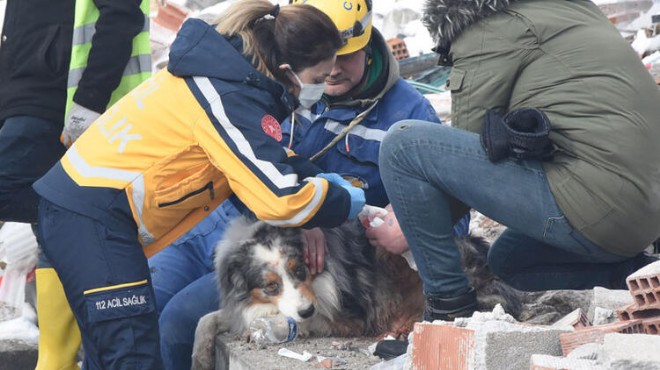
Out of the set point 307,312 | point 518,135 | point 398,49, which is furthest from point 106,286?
point 398,49

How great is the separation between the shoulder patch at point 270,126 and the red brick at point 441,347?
3.12 ft

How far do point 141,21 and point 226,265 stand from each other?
4.83 ft

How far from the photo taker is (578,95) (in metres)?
3.46

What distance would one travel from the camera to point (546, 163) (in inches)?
141

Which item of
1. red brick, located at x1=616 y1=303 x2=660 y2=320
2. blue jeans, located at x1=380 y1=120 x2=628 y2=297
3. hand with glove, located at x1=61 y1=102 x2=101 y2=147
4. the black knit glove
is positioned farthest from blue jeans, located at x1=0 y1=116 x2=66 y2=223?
red brick, located at x1=616 y1=303 x2=660 y2=320

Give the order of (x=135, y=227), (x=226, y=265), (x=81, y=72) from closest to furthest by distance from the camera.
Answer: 1. (x=135, y=227)
2. (x=226, y=265)
3. (x=81, y=72)

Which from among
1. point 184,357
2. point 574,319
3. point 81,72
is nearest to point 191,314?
point 184,357

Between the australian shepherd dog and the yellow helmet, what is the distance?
887mm

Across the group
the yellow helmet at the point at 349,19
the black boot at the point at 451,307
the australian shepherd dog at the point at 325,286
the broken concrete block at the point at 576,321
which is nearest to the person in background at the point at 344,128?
the yellow helmet at the point at 349,19

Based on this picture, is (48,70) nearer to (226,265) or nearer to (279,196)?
Answer: (226,265)

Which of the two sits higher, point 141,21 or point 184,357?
point 141,21

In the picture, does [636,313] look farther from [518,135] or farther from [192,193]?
[192,193]

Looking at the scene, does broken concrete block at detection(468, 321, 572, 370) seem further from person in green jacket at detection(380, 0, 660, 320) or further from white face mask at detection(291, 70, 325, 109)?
white face mask at detection(291, 70, 325, 109)

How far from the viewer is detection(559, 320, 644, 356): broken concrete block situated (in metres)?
3.01
